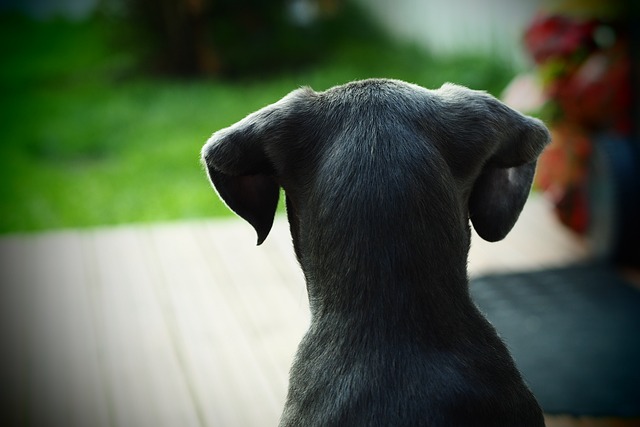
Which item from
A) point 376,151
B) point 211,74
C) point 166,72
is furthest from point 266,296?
point 166,72

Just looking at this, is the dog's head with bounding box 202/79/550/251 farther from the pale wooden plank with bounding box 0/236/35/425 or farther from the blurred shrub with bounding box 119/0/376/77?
the blurred shrub with bounding box 119/0/376/77

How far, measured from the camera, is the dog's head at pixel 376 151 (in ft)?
5.52

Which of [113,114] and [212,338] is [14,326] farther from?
[113,114]

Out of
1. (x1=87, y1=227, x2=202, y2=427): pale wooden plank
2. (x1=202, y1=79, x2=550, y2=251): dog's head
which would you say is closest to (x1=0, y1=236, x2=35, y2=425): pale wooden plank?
(x1=87, y1=227, x2=202, y2=427): pale wooden plank

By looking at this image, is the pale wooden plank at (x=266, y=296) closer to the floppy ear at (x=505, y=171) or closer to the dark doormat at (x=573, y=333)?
the dark doormat at (x=573, y=333)

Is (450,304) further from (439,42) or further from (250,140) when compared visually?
(439,42)

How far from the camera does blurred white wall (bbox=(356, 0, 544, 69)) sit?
23.6ft

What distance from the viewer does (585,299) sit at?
13.5 ft

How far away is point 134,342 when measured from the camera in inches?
154

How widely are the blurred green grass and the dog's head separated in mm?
4194

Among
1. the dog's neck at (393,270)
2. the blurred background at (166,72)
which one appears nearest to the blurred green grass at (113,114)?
the blurred background at (166,72)

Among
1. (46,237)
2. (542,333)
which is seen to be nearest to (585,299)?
(542,333)

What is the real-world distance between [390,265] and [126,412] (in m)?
2.01

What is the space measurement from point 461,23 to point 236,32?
8.10 ft
